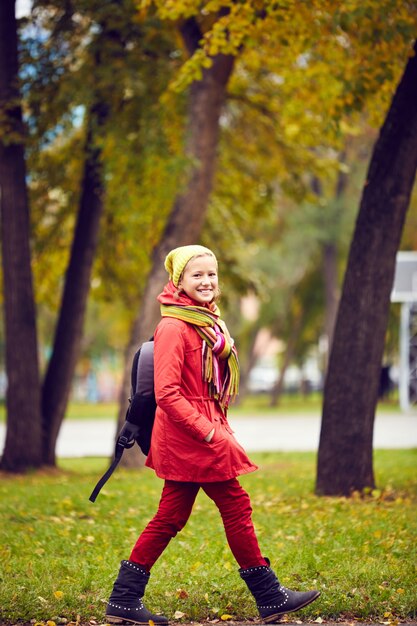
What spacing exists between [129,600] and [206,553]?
5.42ft

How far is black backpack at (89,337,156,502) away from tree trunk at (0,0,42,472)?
26.8ft

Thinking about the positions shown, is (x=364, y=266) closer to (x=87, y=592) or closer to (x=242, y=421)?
(x=87, y=592)

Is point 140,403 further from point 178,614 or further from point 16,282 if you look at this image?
point 16,282

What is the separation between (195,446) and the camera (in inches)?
198

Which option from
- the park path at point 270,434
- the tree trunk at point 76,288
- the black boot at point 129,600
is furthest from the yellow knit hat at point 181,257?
the park path at point 270,434

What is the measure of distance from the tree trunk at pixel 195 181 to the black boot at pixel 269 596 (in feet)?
28.3

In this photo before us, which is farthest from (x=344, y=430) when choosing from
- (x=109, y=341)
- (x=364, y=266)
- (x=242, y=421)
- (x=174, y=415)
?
(x=109, y=341)

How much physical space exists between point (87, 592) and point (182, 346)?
173 cm

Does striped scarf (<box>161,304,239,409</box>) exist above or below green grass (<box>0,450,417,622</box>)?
above

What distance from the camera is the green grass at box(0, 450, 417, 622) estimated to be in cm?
555

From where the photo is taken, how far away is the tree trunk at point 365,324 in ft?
31.1

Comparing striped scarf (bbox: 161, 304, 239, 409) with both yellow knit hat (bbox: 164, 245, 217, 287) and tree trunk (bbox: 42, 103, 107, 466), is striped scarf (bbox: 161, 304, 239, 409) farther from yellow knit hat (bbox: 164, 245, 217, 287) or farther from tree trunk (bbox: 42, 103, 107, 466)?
tree trunk (bbox: 42, 103, 107, 466)

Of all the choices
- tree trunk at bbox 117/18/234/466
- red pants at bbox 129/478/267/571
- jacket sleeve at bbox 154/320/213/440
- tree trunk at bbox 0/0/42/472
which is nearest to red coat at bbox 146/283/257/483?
jacket sleeve at bbox 154/320/213/440

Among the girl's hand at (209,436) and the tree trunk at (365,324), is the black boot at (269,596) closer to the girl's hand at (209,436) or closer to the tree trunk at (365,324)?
the girl's hand at (209,436)
